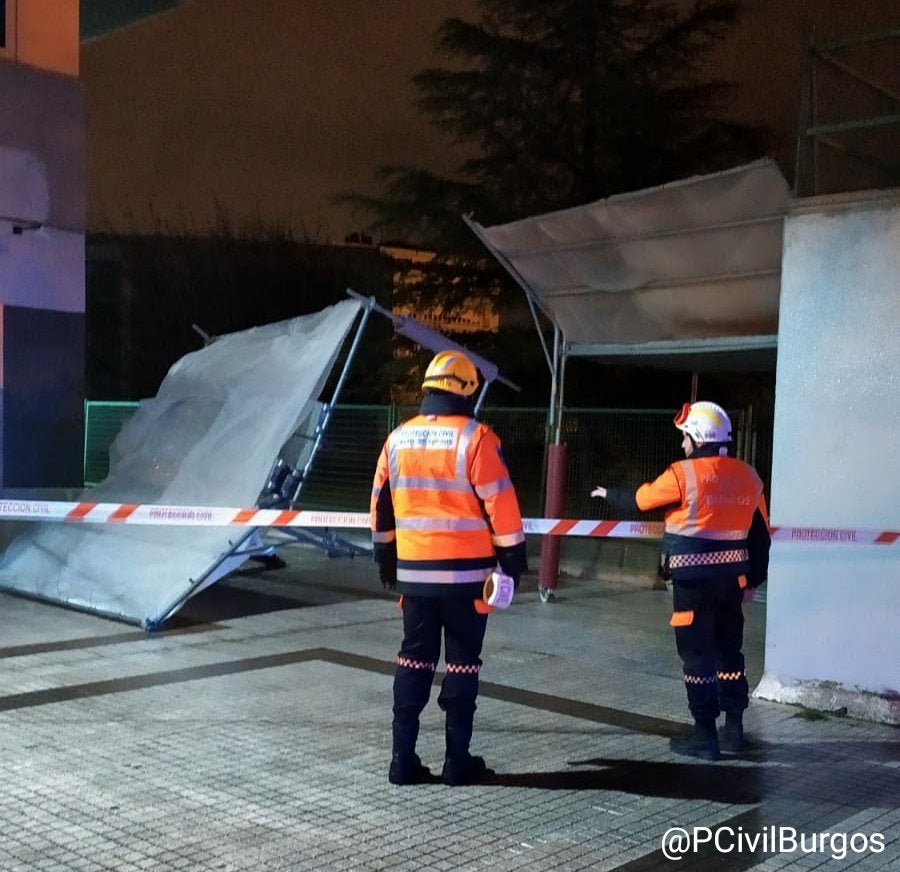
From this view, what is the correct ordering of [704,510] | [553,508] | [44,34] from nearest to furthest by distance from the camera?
1. [704,510]
2. [553,508]
3. [44,34]

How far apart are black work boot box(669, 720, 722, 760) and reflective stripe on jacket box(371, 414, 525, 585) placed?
4.65 feet

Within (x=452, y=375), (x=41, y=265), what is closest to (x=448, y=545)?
(x=452, y=375)

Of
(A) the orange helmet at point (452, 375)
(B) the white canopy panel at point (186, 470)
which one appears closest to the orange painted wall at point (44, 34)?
(B) the white canopy panel at point (186, 470)

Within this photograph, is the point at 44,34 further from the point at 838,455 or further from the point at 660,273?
the point at 838,455

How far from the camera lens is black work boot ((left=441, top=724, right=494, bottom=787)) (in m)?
4.60

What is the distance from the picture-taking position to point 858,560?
590 cm

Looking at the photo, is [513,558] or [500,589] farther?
[500,589]

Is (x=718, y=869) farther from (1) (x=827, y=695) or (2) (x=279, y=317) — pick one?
(2) (x=279, y=317)

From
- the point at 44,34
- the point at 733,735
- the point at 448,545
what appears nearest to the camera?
the point at 448,545

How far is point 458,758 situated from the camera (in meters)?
4.62

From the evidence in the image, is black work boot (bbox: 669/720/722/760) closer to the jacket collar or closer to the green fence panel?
the jacket collar

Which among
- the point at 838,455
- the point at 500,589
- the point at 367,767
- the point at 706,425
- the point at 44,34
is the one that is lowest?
the point at 367,767

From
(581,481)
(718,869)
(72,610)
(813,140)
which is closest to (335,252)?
(581,481)

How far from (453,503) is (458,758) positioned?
1.10 meters
